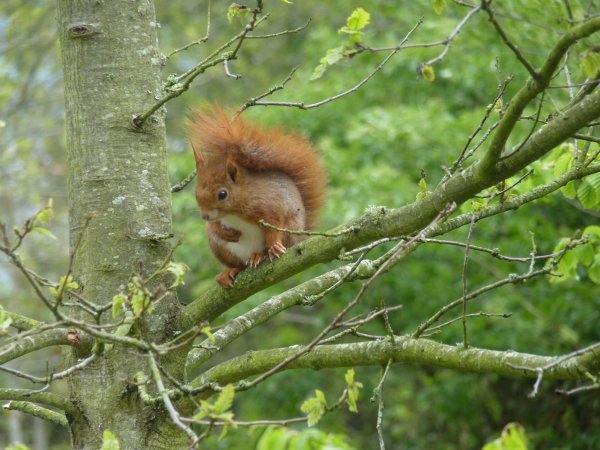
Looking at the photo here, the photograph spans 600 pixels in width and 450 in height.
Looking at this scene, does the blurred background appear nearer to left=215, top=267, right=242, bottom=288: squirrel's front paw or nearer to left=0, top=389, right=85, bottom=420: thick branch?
left=215, top=267, right=242, bottom=288: squirrel's front paw

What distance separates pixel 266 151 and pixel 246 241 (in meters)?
0.39

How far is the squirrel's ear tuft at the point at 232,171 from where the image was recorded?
3574 millimetres

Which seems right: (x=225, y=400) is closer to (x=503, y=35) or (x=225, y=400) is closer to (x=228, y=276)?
(x=503, y=35)

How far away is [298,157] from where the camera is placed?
354 cm

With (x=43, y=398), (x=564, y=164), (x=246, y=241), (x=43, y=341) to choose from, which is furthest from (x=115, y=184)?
(x=564, y=164)

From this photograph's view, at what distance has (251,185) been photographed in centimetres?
354

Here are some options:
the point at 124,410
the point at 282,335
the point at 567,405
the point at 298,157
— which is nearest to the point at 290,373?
the point at 282,335

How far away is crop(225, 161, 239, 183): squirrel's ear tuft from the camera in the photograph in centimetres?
357

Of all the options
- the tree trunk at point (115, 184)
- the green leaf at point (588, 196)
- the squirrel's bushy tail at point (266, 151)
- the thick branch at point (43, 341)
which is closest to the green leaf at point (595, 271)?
the green leaf at point (588, 196)

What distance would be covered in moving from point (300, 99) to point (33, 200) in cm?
396

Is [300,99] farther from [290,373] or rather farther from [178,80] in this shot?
[178,80]

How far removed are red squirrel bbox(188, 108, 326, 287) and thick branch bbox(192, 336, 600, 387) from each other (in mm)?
776

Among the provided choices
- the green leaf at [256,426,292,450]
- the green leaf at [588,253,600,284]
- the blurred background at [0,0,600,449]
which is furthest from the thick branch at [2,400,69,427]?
the blurred background at [0,0,600,449]

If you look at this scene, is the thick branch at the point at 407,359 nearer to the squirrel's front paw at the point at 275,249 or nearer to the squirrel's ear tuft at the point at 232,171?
the squirrel's front paw at the point at 275,249
